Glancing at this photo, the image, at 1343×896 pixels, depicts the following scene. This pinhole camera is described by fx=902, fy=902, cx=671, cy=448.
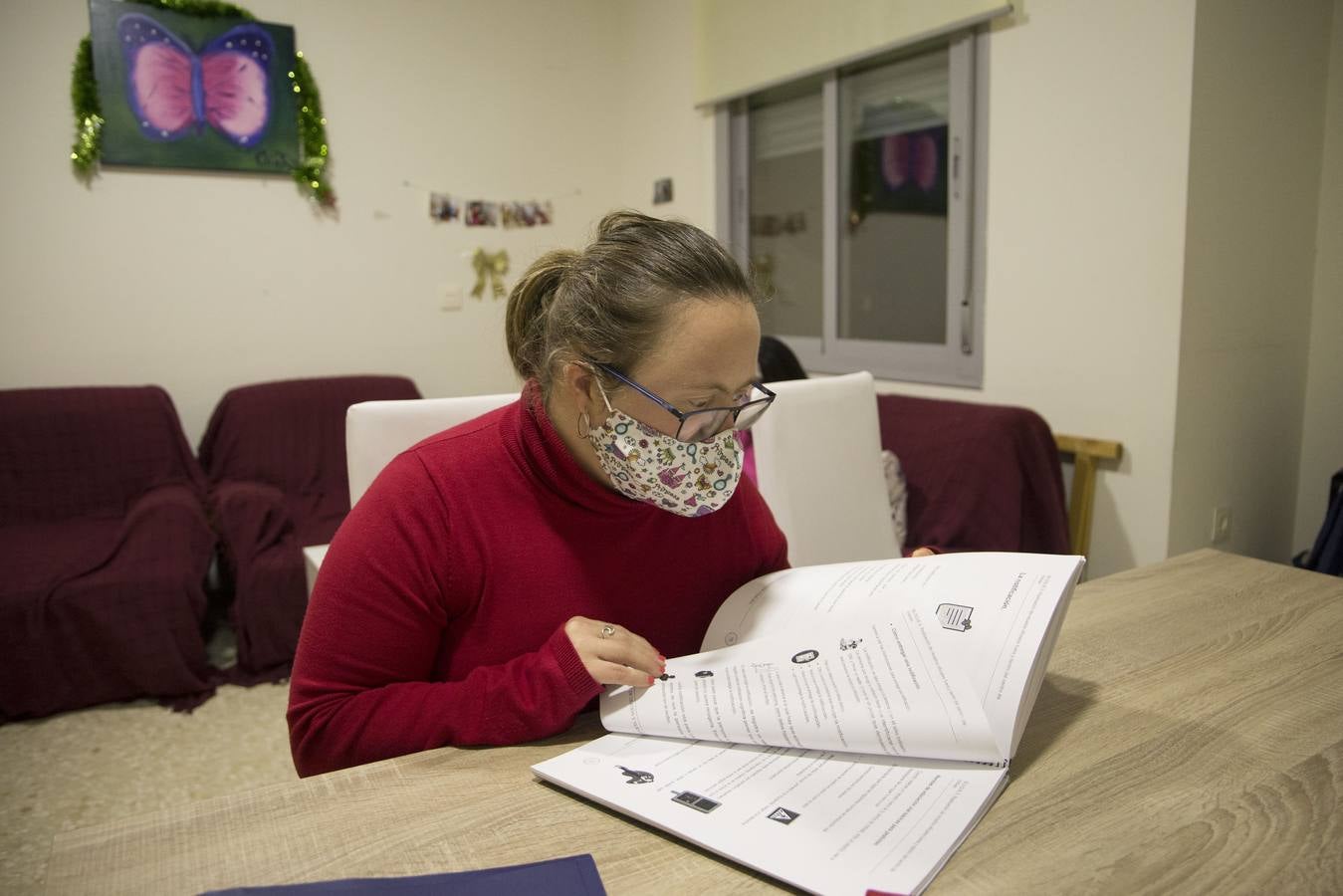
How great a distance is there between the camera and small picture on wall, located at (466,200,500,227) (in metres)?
3.93

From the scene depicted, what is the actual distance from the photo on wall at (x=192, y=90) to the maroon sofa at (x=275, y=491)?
0.90 metres

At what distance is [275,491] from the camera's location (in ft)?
10.0

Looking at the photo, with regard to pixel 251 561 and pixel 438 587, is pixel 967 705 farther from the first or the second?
pixel 251 561

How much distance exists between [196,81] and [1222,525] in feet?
12.2

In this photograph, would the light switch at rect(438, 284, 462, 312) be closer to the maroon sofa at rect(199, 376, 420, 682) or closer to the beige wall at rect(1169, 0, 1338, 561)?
the maroon sofa at rect(199, 376, 420, 682)

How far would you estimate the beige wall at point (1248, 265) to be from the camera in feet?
7.60

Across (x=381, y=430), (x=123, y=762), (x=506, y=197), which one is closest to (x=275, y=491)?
(x=123, y=762)

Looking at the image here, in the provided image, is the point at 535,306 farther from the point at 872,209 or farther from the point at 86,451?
the point at 86,451

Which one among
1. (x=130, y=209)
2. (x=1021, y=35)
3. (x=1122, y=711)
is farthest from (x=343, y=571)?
(x=130, y=209)

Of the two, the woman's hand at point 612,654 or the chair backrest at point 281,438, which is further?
the chair backrest at point 281,438

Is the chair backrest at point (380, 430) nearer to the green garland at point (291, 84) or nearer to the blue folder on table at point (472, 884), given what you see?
the blue folder on table at point (472, 884)

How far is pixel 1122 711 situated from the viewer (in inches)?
31.2

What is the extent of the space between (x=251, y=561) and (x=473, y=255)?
5.74 feet

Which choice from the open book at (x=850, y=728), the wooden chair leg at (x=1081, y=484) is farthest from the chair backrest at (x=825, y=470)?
the wooden chair leg at (x=1081, y=484)
